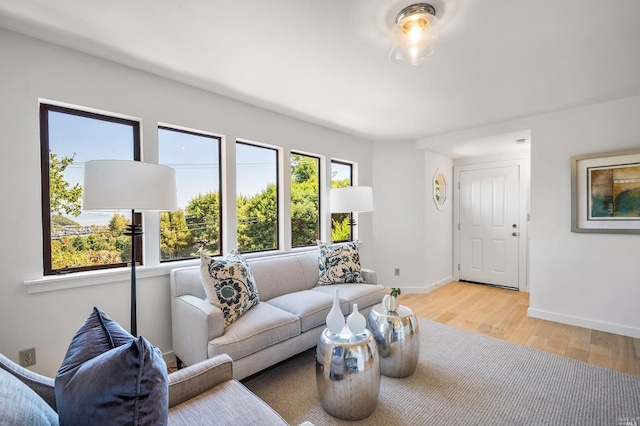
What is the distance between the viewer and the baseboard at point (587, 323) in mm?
2844

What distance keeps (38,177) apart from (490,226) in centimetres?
562

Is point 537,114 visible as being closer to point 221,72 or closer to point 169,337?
point 221,72

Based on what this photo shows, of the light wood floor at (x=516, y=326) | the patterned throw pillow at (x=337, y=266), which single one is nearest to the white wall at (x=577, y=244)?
the light wood floor at (x=516, y=326)

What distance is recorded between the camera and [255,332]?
1992 millimetres

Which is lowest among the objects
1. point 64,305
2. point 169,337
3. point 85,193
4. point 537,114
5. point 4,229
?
point 169,337

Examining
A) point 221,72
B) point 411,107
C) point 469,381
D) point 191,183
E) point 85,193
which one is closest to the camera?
point 85,193

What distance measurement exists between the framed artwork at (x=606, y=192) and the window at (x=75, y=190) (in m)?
4.36

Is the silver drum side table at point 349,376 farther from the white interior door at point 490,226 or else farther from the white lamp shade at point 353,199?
the white interior door at point 490,226

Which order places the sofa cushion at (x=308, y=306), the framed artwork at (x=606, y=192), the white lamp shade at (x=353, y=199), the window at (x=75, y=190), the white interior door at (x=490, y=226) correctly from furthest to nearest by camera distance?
1. the white interior door at (x=490, y=226)
2. the white lamp shade at (x=353, y=199)
3. the framed artwork at (x=606, y=192)
4. the sofa cushion at (x=308, y=306)
5. the window at (x=75, y=190)

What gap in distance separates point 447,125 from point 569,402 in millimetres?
3018

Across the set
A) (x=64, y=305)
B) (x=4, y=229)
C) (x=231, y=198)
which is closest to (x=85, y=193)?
(x=4, y=229)

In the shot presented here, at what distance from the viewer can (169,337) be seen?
2.43 meters

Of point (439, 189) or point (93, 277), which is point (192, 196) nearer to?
point (93, 277)

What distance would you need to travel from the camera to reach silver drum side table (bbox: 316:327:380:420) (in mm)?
1686
